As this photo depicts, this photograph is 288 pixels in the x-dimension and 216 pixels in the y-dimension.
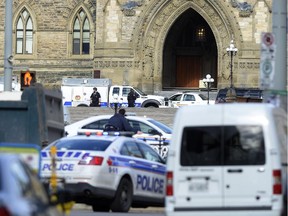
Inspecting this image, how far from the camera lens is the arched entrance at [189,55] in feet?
218

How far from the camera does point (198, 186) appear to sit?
17.5 metres

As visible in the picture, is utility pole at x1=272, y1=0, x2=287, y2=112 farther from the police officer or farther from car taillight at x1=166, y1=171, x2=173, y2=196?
the police officer

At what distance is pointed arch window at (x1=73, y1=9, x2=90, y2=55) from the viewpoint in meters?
70.1

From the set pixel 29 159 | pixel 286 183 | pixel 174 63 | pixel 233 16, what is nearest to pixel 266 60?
pixel 286 183

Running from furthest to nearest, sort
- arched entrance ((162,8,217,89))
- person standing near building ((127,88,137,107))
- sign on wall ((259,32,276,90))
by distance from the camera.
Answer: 1. arched entrance ((162,8,217,89))
2. person standing near building ((127,88,137,107))
3. sign on wall ((259,32,276,90))

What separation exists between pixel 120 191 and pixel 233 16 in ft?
134

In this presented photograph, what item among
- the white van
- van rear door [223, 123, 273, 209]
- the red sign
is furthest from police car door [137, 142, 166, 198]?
van rear door [223, 123, 273, 209]

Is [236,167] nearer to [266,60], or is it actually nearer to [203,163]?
[203,163]

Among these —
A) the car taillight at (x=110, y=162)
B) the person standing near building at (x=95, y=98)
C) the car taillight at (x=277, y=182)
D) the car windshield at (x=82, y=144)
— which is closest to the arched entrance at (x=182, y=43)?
the person standing near building at (x=95, y=98)

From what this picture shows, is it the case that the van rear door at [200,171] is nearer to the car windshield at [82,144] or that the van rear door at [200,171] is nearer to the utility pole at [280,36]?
the utility pole at [280,36]

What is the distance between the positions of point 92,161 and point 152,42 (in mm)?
42522

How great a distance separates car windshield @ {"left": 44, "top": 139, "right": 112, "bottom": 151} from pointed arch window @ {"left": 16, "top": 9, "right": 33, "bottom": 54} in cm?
4808

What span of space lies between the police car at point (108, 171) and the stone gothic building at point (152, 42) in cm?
3759

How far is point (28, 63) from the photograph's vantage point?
69.8 meters
